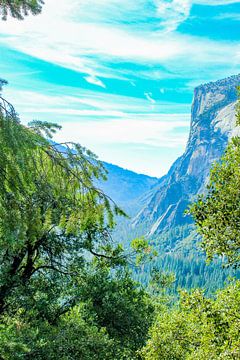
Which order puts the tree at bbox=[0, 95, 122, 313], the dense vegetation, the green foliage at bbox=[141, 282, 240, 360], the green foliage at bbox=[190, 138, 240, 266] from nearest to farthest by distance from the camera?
the tree at bbox=[0, 95, 122, 313], the dense vegetation, the green foliage at bbox=[141, 282, 240, 360], the green foliage at bbox=[190, 138, 240, 266]

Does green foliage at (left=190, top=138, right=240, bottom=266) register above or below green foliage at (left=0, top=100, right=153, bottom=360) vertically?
above

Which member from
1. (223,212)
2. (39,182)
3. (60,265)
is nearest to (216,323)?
(223,212)

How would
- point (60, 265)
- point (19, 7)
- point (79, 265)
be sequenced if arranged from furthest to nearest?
1. point (60, 265)
2. point (79, 265)
3. point (19, 7)

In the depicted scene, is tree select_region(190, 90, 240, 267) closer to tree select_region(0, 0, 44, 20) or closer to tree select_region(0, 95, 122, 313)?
tree select_region(0, 95, 122, 313)

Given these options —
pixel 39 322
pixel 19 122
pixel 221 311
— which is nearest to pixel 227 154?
pixel 221 311

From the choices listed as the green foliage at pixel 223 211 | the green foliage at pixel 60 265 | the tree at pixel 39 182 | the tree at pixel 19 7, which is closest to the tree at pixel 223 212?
the green foliage at pixel 223 211

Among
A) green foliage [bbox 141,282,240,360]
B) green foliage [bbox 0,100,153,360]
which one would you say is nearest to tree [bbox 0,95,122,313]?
green foliage [bbox 0,100,153,360]

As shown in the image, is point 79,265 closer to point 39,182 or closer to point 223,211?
point 223,211

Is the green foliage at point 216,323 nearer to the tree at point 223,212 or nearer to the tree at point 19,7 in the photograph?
the tree at point 223,212

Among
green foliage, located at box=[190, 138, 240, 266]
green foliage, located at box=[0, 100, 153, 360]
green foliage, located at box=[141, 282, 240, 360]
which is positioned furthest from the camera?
green foliage, located at box=[190, 138, 240, 266]

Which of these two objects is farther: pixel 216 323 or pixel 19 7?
pixel 216 323

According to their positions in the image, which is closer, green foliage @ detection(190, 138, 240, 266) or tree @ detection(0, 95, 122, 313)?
tree @ detection(0, 95, 122, 313)

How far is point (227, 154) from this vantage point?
14.3 m

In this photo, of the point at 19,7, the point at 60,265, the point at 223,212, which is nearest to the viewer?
the point at 19,7
